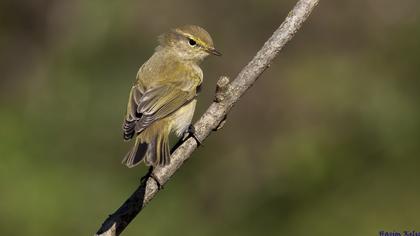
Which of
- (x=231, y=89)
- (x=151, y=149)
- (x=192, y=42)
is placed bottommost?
(x=151, y=149)

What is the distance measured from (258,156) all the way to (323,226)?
5.45 ft

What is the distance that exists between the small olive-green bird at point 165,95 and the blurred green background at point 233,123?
1.72m

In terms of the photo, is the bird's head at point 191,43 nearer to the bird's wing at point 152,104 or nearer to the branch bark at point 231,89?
the bird's wing at point 152,104

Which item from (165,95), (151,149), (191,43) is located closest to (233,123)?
(191,43)

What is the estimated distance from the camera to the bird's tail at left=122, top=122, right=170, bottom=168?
4.81m

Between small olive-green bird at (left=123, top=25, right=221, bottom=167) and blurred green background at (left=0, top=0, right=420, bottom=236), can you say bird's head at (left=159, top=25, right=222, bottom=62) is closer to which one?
small olive-green bird at (left=123, top=25, right=221, bottom=167)

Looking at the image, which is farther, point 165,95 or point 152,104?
point 165,95

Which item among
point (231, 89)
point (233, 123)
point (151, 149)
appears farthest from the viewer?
point (233, 123)

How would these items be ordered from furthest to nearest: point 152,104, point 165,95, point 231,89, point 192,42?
point 192,42 < point 165,95 < point 152,104 < point 231,89

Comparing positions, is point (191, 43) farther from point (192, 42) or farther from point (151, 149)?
point (151, 149)

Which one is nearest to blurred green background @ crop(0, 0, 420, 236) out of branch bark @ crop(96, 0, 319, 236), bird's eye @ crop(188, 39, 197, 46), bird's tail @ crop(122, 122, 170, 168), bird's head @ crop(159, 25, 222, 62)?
bird's head @ crop(159, 25, 222, 62)

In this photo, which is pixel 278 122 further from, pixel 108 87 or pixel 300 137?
pixel 108 87

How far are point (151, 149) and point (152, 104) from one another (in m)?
0.66

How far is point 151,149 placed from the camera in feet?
16.7
